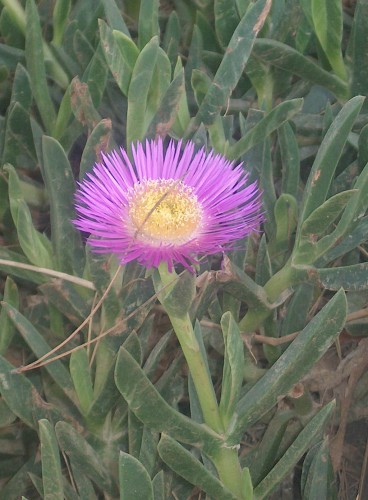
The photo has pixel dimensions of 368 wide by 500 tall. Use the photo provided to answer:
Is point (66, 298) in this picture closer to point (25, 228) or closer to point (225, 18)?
point (25, 228)

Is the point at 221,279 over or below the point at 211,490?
over

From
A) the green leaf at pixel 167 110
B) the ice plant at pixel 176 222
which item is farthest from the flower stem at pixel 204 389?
the green leaf at pixel 167 110

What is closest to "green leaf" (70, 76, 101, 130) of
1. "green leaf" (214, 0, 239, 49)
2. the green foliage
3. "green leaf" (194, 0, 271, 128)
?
the green foliage

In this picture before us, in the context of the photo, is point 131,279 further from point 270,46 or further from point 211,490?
point 270,46

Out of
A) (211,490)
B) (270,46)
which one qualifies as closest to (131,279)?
(211,490)

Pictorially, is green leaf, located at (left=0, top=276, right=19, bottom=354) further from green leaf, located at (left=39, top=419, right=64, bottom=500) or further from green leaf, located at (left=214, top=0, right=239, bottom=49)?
green leaf, located at (left=214, top=0, right=239, bottom=49)

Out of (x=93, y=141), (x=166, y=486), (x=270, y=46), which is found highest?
(x=270, y=46)
